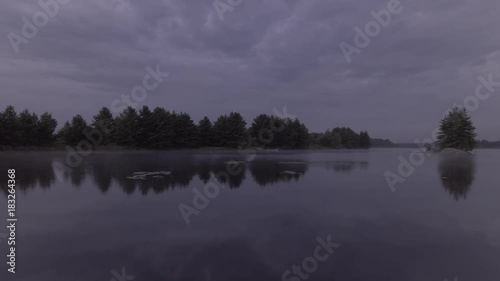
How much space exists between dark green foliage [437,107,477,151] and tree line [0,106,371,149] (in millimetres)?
41519

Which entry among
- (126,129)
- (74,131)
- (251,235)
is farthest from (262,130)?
(251,235)

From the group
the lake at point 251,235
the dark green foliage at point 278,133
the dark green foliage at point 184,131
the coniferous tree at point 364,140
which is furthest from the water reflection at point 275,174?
the coniferous tree at point 364,140

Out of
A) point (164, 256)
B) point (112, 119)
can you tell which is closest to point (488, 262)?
point (164, 256)

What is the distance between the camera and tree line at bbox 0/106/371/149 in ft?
174

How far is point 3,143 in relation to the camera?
49.9m

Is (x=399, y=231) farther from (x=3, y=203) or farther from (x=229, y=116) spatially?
(x=229, y=116)

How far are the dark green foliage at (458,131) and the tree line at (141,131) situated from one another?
41.5 m

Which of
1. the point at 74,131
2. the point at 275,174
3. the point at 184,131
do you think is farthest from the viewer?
the point at 184,131

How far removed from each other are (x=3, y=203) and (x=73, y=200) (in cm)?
185

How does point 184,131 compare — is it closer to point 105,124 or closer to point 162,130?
point 162,130

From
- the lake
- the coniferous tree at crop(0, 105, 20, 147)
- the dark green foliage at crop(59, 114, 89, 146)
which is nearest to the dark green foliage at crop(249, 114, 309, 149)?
the dark green foliage at crop(59, 114, 89, 146)

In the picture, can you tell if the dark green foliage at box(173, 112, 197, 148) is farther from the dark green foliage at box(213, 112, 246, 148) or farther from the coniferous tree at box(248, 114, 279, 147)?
the coniferous tree at box(248, 114, 279, 147)

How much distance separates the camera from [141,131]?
66.2m

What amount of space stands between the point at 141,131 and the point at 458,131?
62.6m
